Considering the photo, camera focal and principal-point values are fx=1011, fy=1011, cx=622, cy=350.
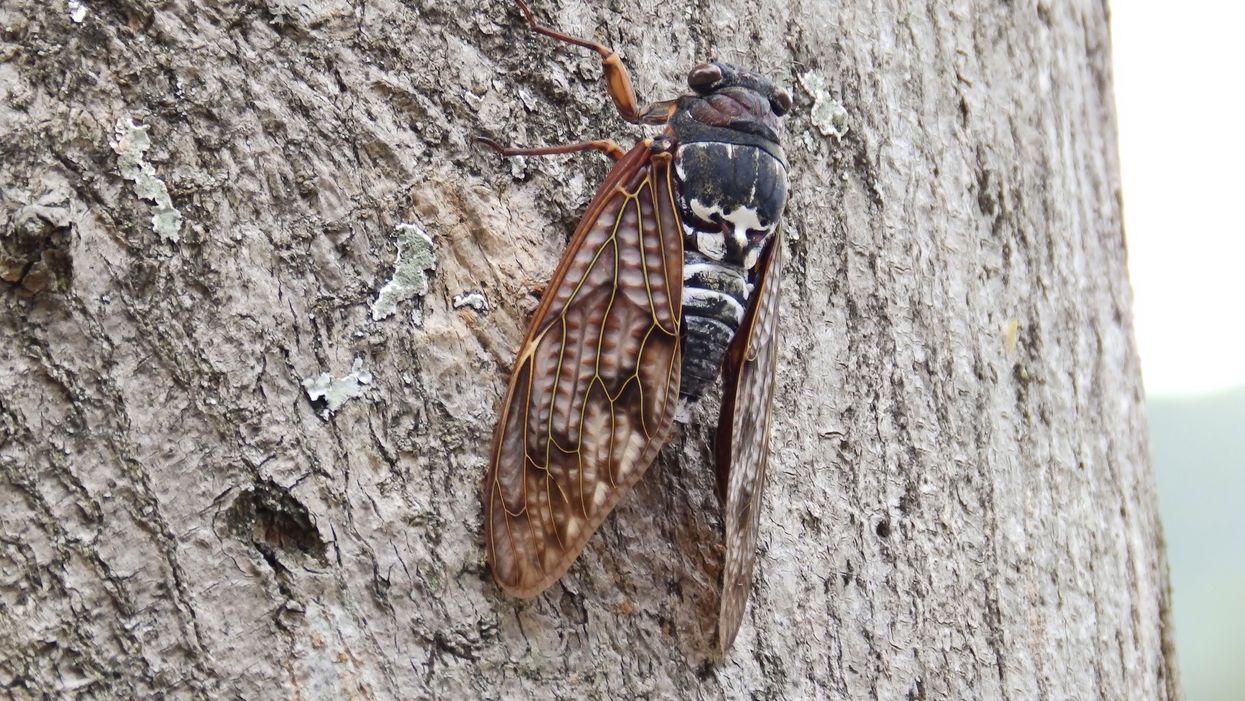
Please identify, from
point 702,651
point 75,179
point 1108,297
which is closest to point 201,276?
point 75,179

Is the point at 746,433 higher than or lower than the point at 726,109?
lower

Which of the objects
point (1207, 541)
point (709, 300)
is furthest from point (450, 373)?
point (1207, 541)

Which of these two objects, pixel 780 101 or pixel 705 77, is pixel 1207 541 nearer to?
pixel 780 101

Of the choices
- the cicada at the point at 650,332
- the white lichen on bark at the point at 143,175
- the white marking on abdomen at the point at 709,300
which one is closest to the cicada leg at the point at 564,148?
the cicada at the point at 650,332

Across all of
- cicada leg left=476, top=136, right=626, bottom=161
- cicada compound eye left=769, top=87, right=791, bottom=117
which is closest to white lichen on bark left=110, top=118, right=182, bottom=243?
cicada leg left=476, top=136, right=626, bottom=161

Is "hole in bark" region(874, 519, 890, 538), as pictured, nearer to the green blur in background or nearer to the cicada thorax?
the cicada thorax

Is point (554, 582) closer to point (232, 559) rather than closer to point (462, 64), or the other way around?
point (232, 559)
